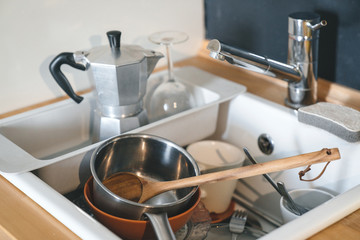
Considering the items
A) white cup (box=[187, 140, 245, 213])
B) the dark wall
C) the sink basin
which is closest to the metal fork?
white cup (box=[187, 140, 245, 213])

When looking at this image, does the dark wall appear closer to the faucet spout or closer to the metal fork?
the faucet spout

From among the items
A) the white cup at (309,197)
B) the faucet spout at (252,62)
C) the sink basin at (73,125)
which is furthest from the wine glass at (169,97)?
the white cup at (309,197)

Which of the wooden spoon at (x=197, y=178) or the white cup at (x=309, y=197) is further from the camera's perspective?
the white cup at (x=309, y=197)

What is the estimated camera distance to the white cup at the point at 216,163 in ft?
3.24

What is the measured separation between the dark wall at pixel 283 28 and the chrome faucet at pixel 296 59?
0.29 ft

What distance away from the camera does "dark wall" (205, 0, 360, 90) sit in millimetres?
1031

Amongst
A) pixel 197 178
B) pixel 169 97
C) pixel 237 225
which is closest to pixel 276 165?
pixel 197 178

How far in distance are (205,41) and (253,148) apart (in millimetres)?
416

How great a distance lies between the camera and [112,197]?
2.41 ft

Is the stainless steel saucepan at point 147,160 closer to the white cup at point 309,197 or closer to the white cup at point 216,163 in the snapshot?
the white cup at point 216,163

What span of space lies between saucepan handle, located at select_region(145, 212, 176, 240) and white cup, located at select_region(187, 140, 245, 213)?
270 mm

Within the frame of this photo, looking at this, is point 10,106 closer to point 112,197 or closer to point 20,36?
point 20,36

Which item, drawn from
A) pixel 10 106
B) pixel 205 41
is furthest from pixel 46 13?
pixel 205 41

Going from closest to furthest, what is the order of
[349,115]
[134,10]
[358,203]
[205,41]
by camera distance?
[358,203]
[349,115]
[134,10]
[205,41]
